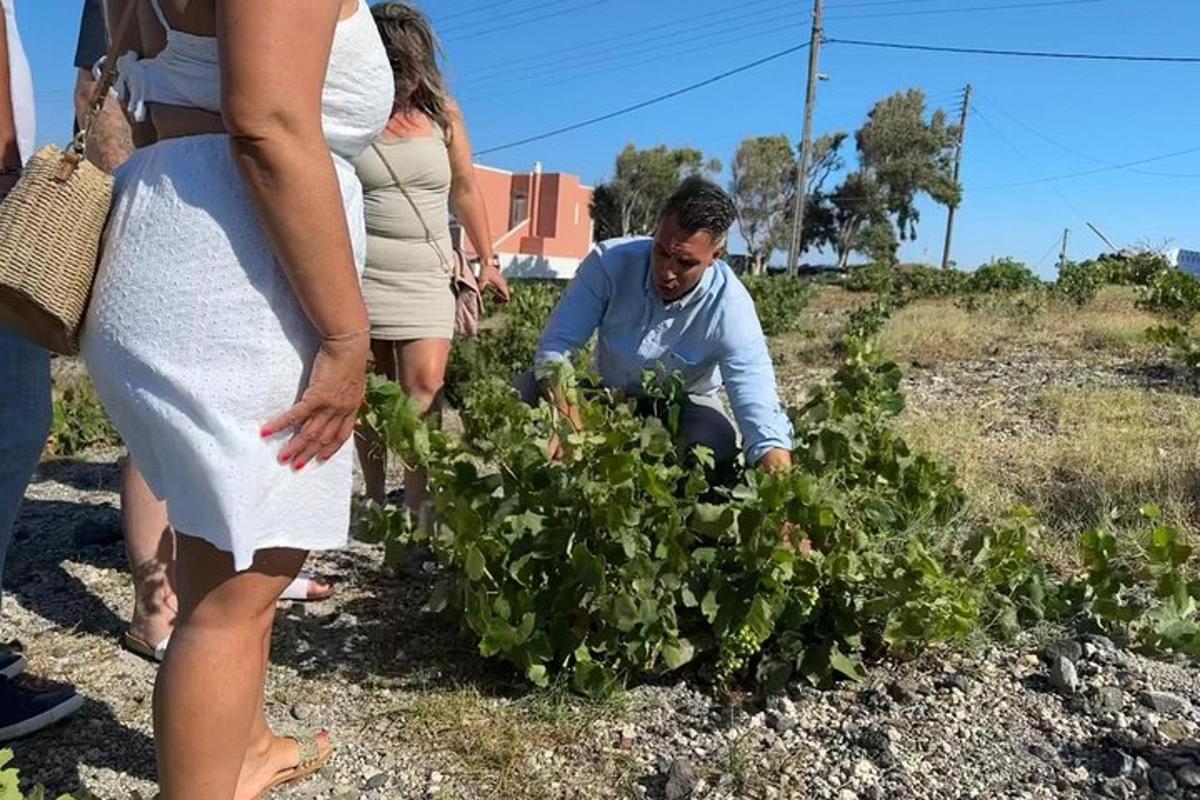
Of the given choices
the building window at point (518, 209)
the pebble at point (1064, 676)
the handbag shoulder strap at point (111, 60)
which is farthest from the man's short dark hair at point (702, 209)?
the building window at point (518, 209)

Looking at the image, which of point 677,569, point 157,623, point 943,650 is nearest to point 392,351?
point 157,623

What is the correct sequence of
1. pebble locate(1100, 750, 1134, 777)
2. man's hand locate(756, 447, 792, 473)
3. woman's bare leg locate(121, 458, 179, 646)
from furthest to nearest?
man's hand locate(756, 447, 792, 473) < woman's bare leg locate(121, 458, 179, 646) < pebble locate(1100, 750, 1134, 777)

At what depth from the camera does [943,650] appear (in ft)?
7.62

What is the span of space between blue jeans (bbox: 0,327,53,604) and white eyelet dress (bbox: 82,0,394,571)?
0.70m

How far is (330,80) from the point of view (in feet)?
4.17

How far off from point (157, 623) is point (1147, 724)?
6.98 feet

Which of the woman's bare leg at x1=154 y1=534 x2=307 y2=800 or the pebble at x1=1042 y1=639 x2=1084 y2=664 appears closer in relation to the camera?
the woman's bare leg at x1=154 y1=534 x2=307 y2=800

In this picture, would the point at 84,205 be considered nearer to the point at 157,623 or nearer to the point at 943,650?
the point at 157,623

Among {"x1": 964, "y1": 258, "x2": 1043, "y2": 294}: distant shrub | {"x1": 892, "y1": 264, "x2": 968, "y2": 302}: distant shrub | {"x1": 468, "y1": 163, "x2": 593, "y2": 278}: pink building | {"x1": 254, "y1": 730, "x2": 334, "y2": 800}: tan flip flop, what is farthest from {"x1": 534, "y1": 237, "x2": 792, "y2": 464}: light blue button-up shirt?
{"x1": 468, "y1": 163, "x2": 593, "y2": 278}: pink building

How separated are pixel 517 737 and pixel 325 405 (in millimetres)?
1003

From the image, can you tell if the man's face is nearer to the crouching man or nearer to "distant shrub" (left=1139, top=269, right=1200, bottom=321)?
the crouching man

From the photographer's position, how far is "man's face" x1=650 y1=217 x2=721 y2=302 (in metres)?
2.62

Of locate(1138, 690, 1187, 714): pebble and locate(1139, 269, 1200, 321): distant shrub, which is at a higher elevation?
locate(1139, 269, 1200, 321): distant shrub

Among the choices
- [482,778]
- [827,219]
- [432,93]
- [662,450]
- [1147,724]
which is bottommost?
[482,778]
